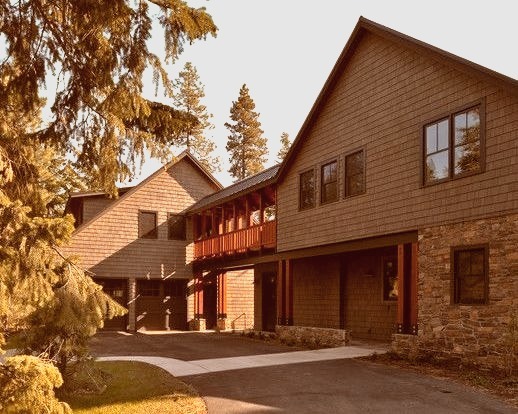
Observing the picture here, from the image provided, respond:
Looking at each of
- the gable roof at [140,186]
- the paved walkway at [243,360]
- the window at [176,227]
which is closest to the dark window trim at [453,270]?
the paved walkway at [243,360]

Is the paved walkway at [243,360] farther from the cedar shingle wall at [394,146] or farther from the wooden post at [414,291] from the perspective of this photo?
the cedar shingle wall at [394,146]

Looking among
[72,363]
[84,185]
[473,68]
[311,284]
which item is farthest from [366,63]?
[84,185]

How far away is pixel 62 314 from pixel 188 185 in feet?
77.4

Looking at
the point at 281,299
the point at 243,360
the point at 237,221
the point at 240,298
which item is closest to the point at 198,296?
the point at 240,298

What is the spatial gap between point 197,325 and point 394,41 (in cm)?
1809

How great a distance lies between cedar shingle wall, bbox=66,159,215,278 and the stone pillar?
1.30 ft

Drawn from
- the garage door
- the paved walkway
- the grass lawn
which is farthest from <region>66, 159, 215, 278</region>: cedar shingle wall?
the grass lawn

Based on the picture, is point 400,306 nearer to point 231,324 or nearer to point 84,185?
point 231,324

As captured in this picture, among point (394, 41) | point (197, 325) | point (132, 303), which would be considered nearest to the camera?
point (394, 41)

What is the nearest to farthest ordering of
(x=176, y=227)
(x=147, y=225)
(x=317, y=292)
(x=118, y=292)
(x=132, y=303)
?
(x=317, y=292), (x=132, y=303), (x=118, y=292), (x=147, y=225), (x=176, y=227)

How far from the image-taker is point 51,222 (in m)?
7.67

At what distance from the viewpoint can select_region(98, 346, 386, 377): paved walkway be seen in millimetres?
13977

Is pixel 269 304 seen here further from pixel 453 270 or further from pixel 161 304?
pixel 453 270

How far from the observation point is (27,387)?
22.6 feet
